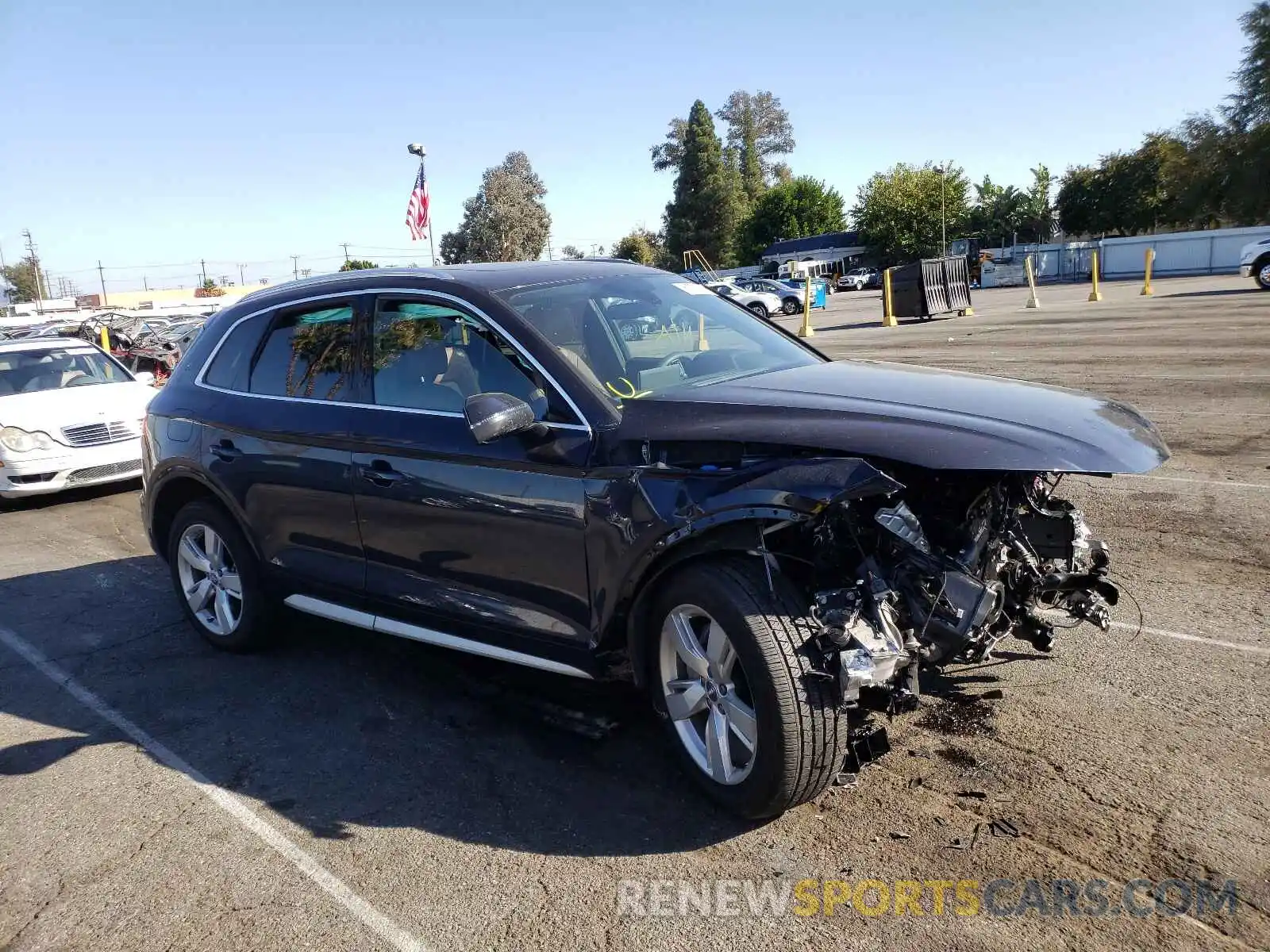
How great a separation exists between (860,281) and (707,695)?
209 feet

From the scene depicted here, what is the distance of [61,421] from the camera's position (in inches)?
390

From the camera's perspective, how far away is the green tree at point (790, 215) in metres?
85.5

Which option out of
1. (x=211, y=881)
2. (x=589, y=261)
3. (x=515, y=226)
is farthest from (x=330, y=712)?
(x=515, y=226)

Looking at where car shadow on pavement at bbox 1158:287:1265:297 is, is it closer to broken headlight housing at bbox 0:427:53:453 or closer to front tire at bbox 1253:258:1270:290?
front tire at bbox 1253:258:1270:290

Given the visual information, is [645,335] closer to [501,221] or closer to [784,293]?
[784,293]

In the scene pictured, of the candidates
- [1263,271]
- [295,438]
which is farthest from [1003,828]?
[1263,271]

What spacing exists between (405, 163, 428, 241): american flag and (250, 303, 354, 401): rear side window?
13575 mm

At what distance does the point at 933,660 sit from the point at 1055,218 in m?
81.5

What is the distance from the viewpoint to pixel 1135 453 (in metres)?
3.12

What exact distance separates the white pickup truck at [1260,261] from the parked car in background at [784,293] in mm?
17952

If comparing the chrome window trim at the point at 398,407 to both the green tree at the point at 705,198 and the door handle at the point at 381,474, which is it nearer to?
the door handle at the point at 381,474

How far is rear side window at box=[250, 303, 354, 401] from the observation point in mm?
4579

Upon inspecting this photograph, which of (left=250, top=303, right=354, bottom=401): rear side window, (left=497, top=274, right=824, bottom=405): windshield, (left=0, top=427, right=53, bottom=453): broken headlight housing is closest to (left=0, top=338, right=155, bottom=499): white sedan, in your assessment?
(left=0, top=427, right=53, bottom=453): broken headlight housing

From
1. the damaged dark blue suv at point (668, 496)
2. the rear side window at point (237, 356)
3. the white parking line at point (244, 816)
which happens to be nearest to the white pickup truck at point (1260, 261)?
the damaged dark blue suv at point (668, 496)
